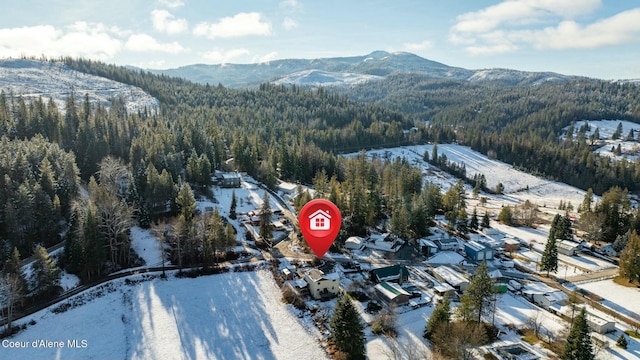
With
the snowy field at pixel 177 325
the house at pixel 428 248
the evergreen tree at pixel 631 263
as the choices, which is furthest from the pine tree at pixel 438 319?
the evergreen tree at pixel 631 263

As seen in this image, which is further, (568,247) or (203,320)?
(568,247)

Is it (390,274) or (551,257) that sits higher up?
(551,257)

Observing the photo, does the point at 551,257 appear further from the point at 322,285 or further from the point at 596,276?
the point at 322,285

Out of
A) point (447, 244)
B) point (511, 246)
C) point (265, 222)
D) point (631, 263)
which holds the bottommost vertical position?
point (511, 246)

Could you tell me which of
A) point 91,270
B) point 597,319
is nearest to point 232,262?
point 91,270

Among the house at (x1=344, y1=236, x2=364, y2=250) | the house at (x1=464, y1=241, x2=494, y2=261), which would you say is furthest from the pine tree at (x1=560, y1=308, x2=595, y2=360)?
the house at (x1=344, y1=236, x2=364, y2=250)

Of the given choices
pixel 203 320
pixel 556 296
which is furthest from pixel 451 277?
pixel 203 320

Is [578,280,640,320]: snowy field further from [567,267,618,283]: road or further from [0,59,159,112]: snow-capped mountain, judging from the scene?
[0,59,159,112]: snow-capped mountain
